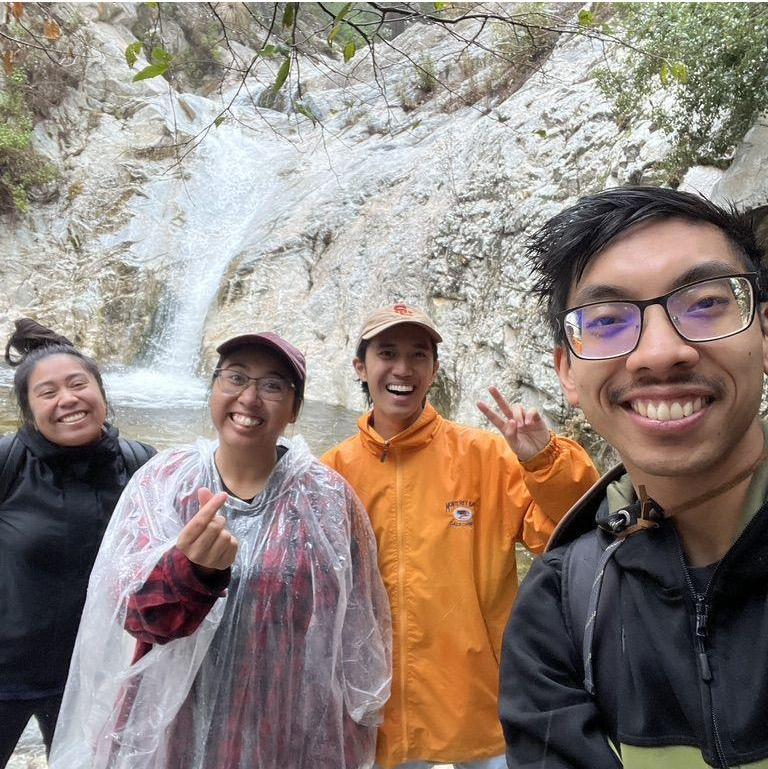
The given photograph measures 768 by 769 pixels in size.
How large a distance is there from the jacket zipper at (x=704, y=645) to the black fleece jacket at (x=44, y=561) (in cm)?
182

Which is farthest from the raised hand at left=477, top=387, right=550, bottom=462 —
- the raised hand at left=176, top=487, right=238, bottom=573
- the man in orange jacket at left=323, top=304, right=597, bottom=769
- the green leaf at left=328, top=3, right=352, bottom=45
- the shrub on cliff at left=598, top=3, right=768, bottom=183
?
the shrub on cliff at left=598, top=3, right=768, bottom=183

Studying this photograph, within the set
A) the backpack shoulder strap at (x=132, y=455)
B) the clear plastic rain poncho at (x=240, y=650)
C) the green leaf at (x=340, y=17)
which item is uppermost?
the green leaf at (x=340, y=17)

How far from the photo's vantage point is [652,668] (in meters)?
0.86

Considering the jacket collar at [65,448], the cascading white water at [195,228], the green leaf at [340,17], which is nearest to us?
the green leaf at [340,17]

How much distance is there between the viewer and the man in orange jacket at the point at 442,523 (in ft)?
5.34

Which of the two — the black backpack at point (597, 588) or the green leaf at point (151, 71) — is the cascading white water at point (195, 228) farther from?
the black backpack at point (597, 588)

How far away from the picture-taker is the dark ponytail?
203 cm

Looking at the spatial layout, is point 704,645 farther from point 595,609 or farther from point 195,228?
point 195,228

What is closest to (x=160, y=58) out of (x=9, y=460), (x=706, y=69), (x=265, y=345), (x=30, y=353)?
(x=265, y=345)

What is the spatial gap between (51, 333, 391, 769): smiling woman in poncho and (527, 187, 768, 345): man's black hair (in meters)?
0.84

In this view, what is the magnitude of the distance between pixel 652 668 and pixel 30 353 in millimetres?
2253

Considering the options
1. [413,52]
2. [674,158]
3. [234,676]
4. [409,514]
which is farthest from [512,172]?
[413,52]

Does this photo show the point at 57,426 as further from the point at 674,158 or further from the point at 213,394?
the point at 674,158

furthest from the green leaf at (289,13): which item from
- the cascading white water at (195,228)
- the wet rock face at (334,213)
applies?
the cascading white water at (195,228)
